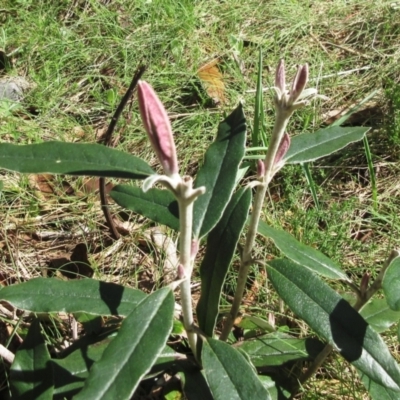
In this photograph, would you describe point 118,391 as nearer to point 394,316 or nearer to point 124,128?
point 394,316

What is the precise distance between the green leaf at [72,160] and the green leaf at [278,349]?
0.61 metres

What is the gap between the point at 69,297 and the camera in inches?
48.8

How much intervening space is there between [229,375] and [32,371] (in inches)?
16.2

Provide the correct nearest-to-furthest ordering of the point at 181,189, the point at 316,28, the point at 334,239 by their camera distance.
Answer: the point at 181,189
the point at 334,239
the point at 316,28

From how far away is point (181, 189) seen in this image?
970mm

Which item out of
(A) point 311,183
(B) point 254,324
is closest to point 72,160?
(B) point 254,324

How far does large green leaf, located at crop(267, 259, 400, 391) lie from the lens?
1.19 metres

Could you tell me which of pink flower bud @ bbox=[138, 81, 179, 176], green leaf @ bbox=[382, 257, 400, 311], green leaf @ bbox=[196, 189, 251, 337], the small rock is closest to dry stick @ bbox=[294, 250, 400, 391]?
green leaf @ bbox=[382, 257, 400, 311]

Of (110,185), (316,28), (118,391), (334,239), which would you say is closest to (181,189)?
(118,391)

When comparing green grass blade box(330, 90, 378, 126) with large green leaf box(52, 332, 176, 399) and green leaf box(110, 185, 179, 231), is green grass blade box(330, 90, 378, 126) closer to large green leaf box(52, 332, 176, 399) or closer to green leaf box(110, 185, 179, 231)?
green leaf box(110, 185, 179, 231)

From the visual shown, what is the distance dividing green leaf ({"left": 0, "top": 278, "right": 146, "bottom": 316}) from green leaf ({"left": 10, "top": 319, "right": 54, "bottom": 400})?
0.10 metres

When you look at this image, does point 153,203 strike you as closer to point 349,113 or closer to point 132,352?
point 132,352

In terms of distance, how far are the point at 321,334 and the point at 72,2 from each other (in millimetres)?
2360

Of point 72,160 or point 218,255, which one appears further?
point 218,255
